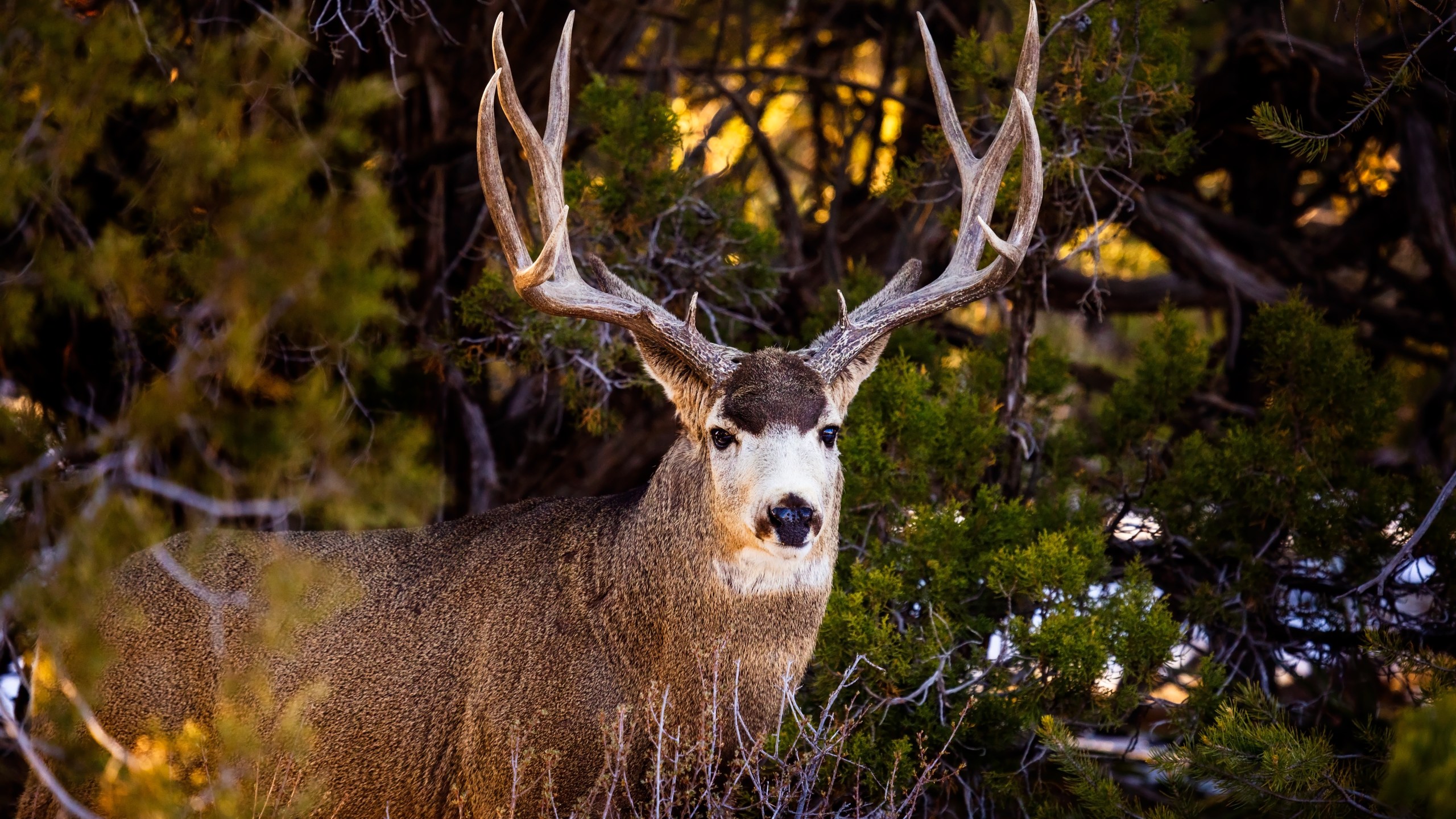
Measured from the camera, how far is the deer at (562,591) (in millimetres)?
5074

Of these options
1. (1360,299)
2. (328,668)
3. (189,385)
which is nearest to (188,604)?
(328,668)

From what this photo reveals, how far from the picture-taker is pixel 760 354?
5363 millimetres

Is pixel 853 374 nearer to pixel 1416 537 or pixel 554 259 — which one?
pixel 554 259

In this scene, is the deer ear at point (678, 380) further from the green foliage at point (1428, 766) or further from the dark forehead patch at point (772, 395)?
the green foliage at point (1428, 766)

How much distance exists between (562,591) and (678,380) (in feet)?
3.38

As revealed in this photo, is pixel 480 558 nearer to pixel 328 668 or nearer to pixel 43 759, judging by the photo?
pixel 328 668

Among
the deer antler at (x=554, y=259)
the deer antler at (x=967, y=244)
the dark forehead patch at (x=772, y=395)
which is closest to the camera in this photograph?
the dark forehead patch at (x=772, y=395)

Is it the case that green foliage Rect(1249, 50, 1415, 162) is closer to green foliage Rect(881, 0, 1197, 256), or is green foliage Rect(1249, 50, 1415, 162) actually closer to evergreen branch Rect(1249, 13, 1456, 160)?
evergreen branch Rect(1249, 13, 1456, 160)

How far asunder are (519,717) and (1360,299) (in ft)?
24.7

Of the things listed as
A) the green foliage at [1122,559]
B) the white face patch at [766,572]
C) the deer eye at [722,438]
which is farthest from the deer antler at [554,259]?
the green foliage at [1122,559]

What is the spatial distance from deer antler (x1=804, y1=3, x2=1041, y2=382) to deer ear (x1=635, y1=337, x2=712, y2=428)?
0.49 metres

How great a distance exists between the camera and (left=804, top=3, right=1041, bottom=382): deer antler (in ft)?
17.9

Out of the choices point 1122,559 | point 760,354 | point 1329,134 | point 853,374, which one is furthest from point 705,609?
point 1329,134

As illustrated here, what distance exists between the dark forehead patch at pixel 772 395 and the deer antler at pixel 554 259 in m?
0.11
